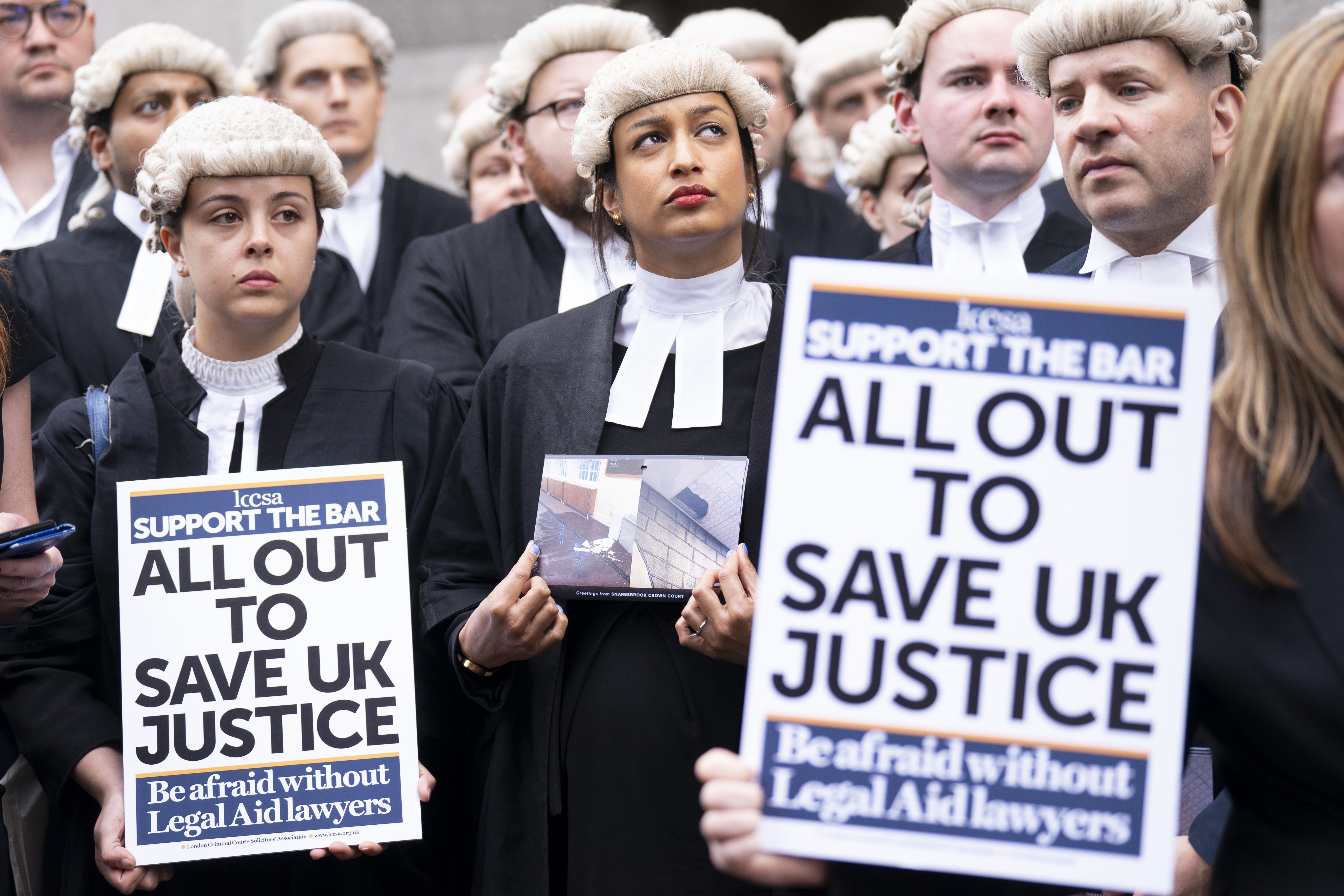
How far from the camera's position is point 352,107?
5.60m

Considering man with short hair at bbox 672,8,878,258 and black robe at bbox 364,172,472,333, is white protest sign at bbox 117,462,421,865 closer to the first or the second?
black robe at bbox 364,172,472,333

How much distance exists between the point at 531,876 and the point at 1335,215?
6.30 ft

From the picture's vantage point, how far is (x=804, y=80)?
262 inches

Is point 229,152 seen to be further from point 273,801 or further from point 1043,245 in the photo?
point 1043,245

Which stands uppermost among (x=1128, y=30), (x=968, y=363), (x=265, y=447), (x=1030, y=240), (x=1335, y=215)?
(x=1128, y=30)

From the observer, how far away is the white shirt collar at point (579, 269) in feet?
13.6

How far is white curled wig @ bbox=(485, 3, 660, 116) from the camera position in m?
4.44

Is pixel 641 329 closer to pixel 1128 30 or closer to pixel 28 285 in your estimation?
pixel 1128 30

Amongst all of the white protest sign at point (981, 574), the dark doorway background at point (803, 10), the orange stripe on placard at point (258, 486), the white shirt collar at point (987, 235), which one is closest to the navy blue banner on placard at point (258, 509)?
the orange stripe on placard at point (258, 486)

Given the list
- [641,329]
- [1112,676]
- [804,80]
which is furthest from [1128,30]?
[804,80]

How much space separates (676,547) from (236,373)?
1.23 metres

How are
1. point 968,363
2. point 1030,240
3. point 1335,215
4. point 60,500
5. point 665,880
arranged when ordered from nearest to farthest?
point 1335,215, point 968,363, point 665,880, point 60,500, point 1030,240

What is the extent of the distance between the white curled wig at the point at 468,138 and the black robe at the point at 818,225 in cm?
120

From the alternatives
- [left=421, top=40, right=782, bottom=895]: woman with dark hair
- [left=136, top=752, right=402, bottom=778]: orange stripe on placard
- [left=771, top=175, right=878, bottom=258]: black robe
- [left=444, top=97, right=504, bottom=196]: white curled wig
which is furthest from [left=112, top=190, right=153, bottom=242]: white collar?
Result: [left=771, top=175, right=878, bottom=258]: black robe
